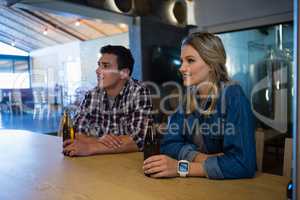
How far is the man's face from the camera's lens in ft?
5.08

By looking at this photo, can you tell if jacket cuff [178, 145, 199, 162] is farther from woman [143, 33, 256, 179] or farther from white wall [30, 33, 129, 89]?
white wall [30, 33, 129, 89]

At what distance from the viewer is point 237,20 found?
12.1 ft

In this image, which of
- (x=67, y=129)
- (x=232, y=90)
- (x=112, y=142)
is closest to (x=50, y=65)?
(x=67, y=129)

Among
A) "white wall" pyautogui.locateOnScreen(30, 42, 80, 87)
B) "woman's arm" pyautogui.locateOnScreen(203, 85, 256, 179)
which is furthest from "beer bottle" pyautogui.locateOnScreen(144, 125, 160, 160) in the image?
"white wall" pyautogui.locateOnScreen(30, 42, 80, 87)

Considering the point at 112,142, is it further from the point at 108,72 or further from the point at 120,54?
the point at 120,54

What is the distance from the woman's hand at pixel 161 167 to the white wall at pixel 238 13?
293 cm

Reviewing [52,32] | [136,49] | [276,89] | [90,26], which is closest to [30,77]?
[52,32]

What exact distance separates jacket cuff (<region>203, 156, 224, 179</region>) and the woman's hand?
93mm

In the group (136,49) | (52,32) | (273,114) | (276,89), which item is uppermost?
(52,32)

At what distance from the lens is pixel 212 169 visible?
85 cm

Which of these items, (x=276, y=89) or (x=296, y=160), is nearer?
(x=296, y=160)

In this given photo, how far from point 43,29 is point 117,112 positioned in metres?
2.92

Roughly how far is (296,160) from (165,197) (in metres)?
0.44

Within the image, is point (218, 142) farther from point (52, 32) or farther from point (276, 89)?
point (52, 32)
